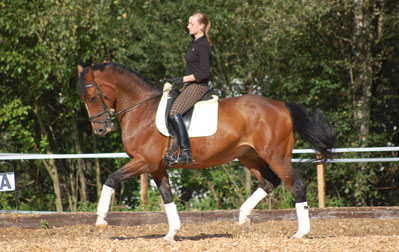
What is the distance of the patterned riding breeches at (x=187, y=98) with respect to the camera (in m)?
6.71

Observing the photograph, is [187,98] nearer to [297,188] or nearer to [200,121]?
[200,121]

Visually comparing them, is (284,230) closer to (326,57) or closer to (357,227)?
(357,227)

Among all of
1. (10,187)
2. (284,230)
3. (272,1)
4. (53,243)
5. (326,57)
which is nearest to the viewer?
(53,243)

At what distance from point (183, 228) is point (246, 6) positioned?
5135mm

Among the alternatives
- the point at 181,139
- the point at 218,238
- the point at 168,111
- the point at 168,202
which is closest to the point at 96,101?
the point at 168,111

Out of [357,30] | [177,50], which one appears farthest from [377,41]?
[177,50]

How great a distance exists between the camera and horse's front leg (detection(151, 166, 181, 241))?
22.3 feet

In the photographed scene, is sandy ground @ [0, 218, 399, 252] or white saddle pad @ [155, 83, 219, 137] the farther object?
white saddle pad @ [155, 83, 219, 137]

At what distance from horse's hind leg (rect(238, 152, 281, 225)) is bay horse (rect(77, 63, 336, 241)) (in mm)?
278

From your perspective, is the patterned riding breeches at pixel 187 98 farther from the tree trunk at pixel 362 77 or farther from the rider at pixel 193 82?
the tree trunk at pixel 362 77

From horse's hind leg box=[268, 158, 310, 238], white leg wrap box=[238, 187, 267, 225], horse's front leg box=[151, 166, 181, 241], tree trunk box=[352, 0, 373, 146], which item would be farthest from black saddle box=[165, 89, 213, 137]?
tree trunk box=[352, 0, 373, 146]

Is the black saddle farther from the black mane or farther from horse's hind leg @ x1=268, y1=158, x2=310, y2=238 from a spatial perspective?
horse's hind leg @ x1=268, y1=158, x2=310, y2=238

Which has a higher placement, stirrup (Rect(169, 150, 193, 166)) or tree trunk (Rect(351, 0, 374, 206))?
tree trunk (Rect(351, 0, 374, 206))

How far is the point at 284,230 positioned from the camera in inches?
319
